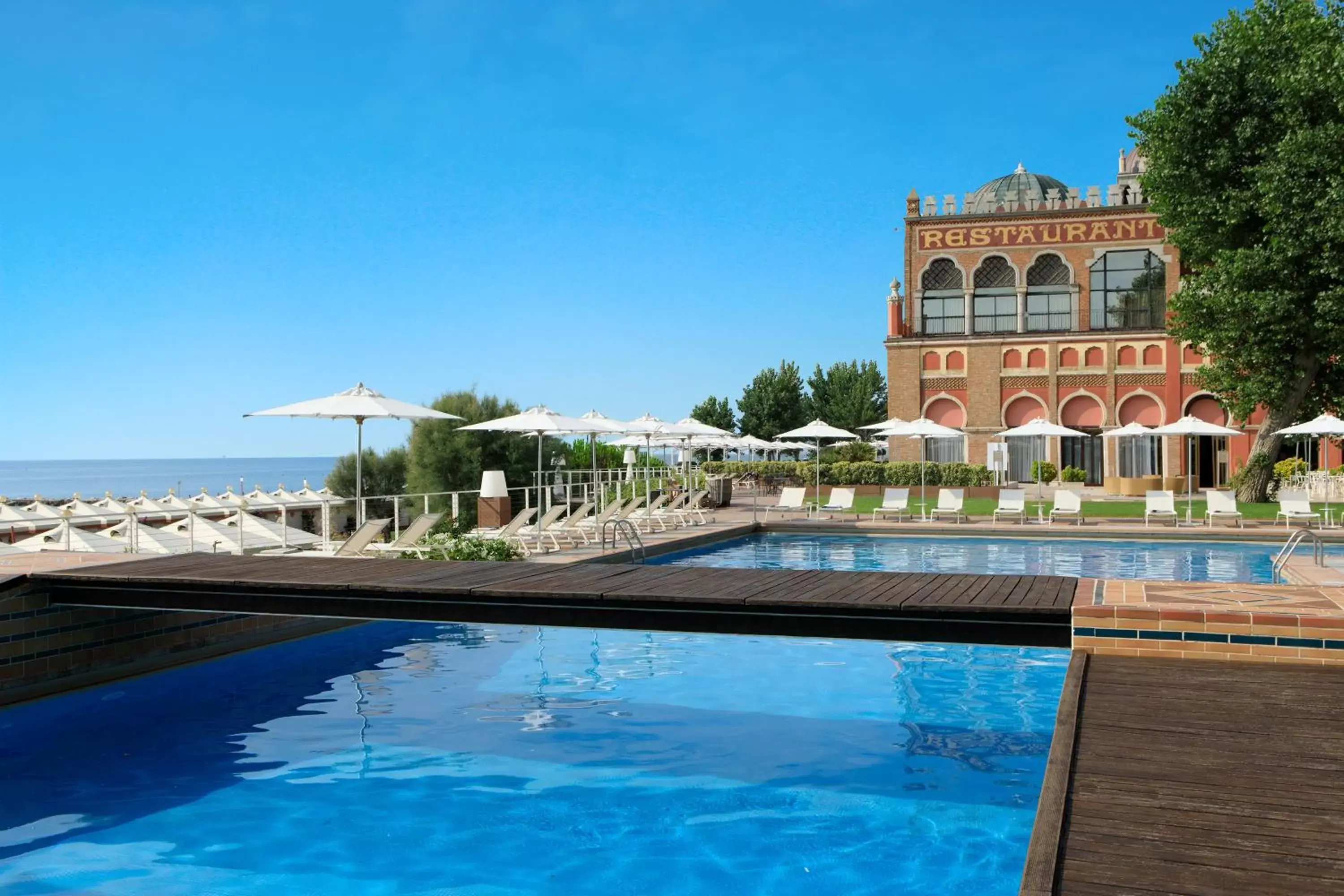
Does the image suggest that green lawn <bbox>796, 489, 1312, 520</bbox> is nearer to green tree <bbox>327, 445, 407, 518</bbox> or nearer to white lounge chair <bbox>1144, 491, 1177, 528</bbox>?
white lounge chair <bbox>1144, 491, 1177, 528</bbox>

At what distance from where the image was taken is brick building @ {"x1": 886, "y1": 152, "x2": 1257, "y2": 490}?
1446 inches

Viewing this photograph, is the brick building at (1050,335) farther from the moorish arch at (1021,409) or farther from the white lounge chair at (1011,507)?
the white lounge chair at (1011,507)

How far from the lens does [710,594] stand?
25.0 ft

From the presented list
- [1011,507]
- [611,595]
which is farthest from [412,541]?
[1011,507]

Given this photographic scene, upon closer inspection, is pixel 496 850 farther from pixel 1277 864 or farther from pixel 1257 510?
pixel 1257 510

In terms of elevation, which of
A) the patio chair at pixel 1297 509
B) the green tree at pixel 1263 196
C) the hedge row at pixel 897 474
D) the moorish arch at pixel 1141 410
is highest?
the green tree at pixel 1263 196

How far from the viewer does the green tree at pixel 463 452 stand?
32625 millimetres

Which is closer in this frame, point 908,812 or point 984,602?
point 908,812

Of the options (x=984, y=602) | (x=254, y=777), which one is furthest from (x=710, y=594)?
(x=254, y=777)

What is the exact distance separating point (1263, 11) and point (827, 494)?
15587 mm

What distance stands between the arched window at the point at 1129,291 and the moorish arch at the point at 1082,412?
2483 millimetres

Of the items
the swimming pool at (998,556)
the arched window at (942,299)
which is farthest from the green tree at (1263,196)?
the arched window at (942,299)

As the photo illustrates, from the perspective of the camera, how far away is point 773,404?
2256 inches

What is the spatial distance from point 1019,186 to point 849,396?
20.0 metres
